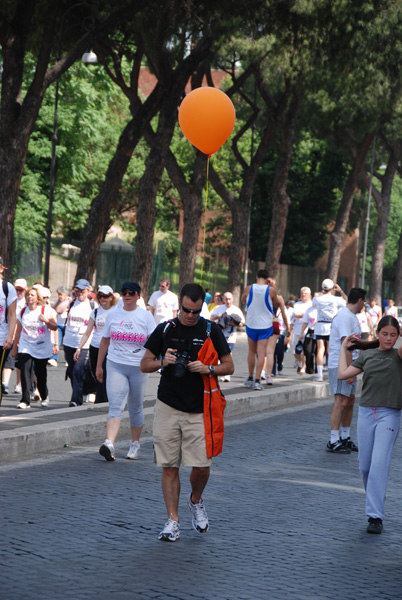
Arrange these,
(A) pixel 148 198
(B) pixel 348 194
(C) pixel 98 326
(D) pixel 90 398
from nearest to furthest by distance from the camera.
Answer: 1. (C) pixel 98 326
2. (D) pixel 90 398
3. (A) pixel 148 198
4. (B) pixel 348 194

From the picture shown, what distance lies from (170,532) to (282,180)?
3004cm

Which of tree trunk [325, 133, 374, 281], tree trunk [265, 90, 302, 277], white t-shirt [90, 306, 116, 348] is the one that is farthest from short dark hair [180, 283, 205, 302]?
tree trunk [325, 133, 374, 281]

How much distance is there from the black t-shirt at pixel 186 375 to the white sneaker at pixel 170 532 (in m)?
0.72

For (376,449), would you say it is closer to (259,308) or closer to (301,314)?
(259,308)

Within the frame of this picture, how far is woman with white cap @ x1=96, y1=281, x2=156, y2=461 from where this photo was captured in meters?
9.91

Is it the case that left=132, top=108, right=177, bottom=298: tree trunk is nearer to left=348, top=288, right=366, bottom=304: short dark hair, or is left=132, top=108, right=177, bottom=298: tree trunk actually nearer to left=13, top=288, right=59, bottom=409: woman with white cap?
left=13, top=288, right=59, bottom=409: woman with white cap

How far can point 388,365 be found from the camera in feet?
25.0

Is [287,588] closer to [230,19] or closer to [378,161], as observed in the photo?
[230,19]

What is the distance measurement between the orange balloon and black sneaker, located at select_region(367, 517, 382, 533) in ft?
20.9

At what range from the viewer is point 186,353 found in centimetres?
679

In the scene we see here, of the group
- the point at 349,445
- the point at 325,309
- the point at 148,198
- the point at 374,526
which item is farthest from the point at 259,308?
the point at 148,198

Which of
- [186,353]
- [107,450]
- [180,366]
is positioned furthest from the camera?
[107,450]

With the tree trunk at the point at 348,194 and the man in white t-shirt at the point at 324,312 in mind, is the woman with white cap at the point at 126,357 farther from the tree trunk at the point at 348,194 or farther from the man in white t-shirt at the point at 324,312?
the tree trunk at the point at 348,194

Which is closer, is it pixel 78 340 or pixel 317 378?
pixel 78 340
